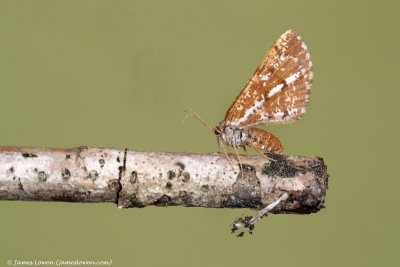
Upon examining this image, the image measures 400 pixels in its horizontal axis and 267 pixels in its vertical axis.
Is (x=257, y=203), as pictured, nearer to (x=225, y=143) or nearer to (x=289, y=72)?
(x=225, y=143)

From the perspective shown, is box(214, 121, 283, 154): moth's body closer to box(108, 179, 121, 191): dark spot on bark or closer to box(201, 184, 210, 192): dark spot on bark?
box(201, 184, 210, 192): dark spot on bark

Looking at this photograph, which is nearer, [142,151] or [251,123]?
[142,151]

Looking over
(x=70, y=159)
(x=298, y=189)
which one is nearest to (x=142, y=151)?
(x=70, y=159)

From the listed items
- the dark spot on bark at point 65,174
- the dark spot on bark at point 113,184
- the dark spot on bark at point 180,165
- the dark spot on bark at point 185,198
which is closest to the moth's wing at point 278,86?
the dark spot on bark at point 180,165

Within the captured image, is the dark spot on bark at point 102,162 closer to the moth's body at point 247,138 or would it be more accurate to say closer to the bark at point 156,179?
the bark at point 156,179

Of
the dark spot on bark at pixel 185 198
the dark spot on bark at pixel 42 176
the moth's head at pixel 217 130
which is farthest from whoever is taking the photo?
the moth's head at pixel 217 130

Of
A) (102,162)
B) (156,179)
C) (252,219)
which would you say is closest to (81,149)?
(102,162)
